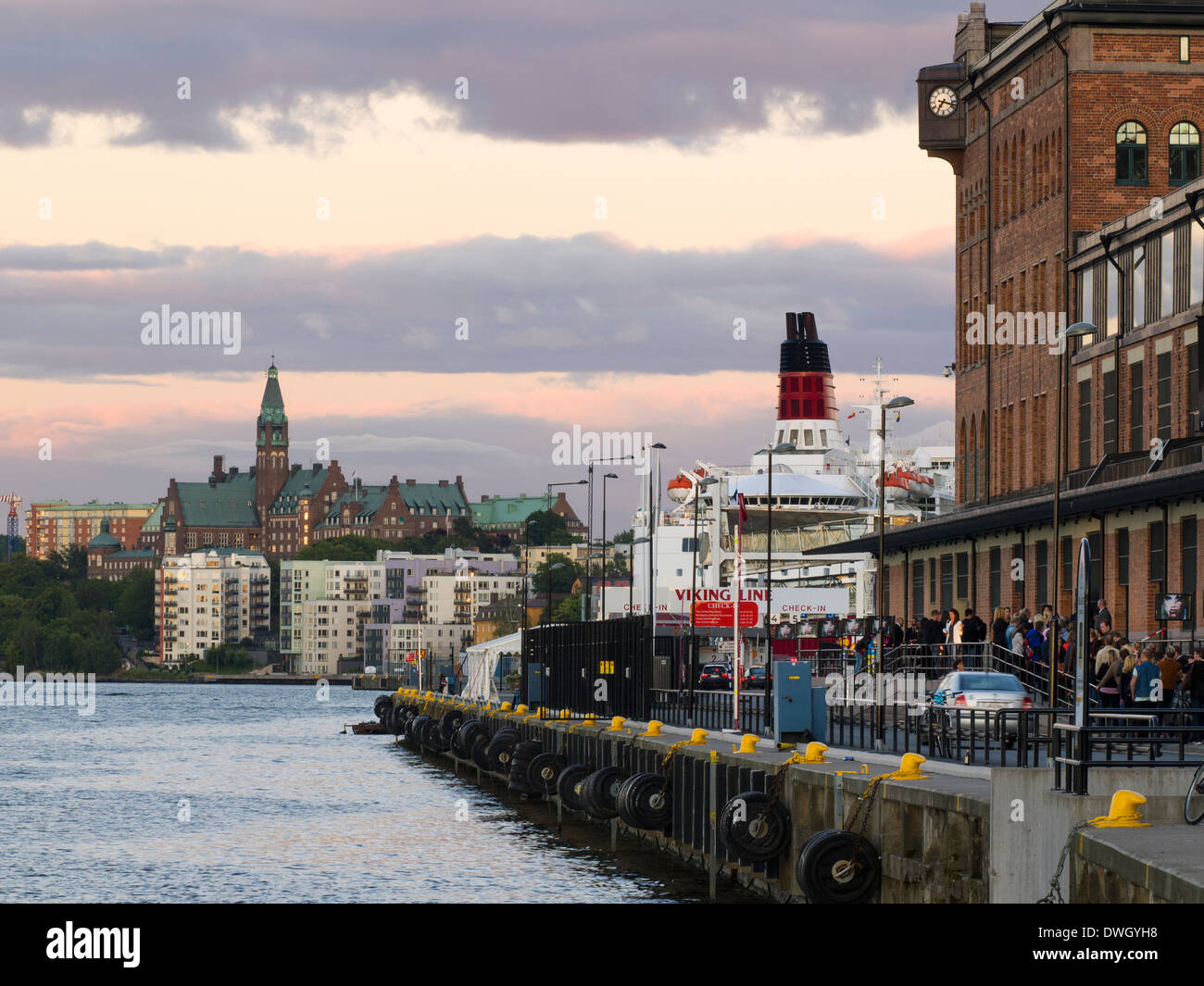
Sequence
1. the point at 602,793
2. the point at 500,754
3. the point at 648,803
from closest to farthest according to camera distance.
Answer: the point at 648,803 → the point at 602,793 → the point at 500,754

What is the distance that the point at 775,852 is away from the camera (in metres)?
31.8

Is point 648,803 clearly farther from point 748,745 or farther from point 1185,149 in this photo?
point 1185,149

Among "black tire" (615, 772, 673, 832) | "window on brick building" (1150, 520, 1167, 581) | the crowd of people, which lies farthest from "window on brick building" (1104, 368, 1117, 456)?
"black tire" (615, 772, 673, 832)

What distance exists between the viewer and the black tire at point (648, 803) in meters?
41.7

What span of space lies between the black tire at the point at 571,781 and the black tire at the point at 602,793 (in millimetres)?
4317

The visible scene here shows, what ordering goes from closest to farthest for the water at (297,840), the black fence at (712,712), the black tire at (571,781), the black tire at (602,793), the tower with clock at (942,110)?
the water at (297,840) < the black tire at (602,793) < the black fence at (712,712) < the black tire at (571,781) < the tower with clock at (942,110)

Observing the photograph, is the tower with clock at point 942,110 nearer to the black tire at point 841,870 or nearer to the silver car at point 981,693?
the silver car at point 981,693

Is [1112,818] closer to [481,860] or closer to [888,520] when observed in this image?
[481,860]

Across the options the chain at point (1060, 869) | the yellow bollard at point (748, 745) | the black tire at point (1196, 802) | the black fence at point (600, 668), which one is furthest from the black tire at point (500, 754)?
the chain at point (1060, 869)

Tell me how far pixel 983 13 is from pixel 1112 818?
2518 inches

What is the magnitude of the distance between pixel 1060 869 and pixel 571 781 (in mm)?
33843

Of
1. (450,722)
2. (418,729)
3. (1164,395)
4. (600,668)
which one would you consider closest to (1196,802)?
(1164,395)

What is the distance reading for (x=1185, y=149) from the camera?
227 feet
